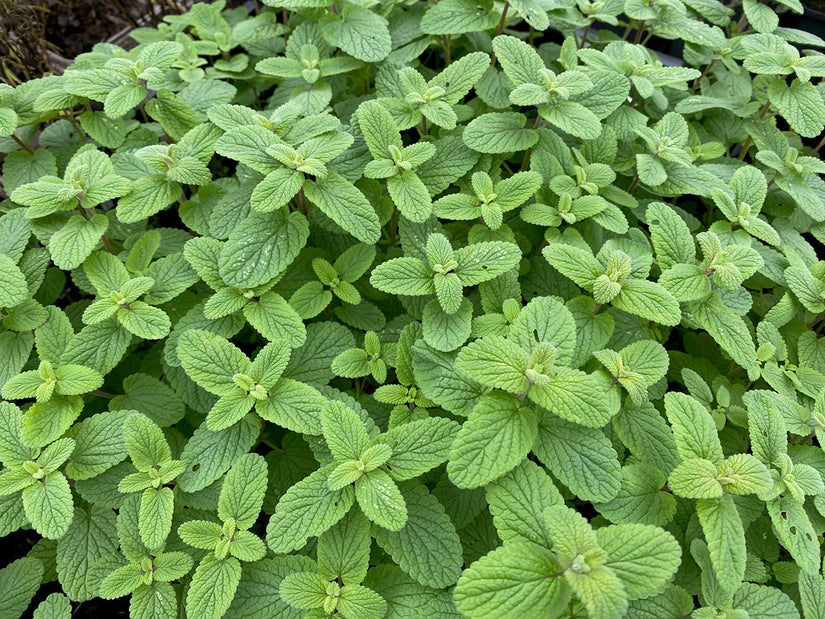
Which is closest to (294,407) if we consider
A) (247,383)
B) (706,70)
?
(247,383)

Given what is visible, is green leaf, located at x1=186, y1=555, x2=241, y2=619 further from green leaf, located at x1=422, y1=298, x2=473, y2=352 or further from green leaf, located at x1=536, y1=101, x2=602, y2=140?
green leaf, located at x1=536, y1=101, x2=602, y2=140

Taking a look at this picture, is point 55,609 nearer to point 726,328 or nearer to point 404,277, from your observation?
point 404,277

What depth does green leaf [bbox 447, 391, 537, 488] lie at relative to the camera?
1355mm

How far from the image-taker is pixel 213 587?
1.45m

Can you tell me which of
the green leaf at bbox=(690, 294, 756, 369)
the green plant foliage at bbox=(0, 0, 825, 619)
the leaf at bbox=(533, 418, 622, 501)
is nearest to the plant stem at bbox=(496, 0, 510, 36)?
the green plant foliage at bbox=(0, 0, 825, 619)

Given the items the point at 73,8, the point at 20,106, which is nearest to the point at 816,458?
the point at 20,106

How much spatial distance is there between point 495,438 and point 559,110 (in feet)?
4.18

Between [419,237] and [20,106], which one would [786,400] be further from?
[20,106]

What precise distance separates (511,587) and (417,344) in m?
0.75

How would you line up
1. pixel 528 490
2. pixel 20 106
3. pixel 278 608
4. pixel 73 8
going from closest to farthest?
pixel 528 490
pixel 278 608
pixel 20 106
pixel 73 8

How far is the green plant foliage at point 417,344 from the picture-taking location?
143 centimetres

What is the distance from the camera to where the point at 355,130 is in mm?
2080

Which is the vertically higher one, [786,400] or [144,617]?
[786,400]

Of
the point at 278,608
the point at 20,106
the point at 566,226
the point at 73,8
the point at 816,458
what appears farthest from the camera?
the point at 73,8
